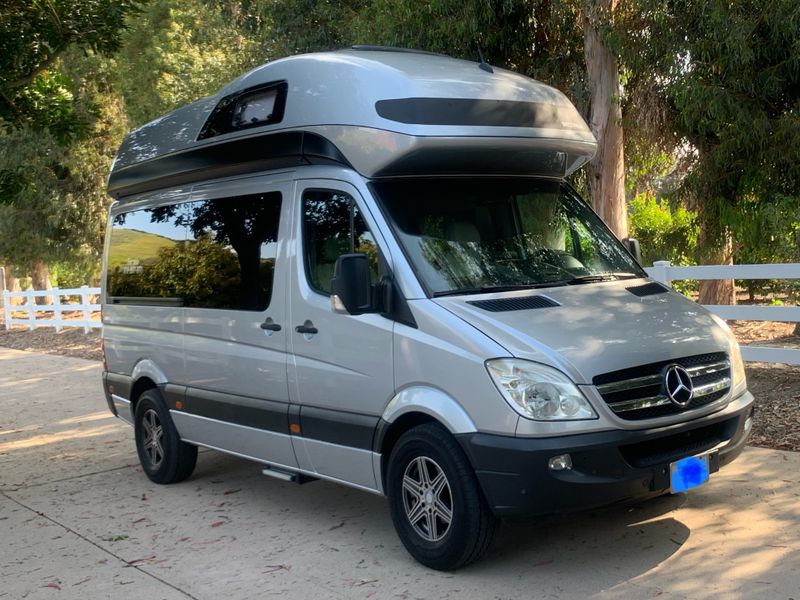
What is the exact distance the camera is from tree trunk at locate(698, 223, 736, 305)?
527 inches

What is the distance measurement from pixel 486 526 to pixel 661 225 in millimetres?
13663

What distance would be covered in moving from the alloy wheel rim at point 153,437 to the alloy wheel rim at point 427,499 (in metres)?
3.18

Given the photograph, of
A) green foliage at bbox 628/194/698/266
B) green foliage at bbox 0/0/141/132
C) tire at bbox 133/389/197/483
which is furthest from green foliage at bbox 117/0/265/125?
tire at bbox 133/389/197/483

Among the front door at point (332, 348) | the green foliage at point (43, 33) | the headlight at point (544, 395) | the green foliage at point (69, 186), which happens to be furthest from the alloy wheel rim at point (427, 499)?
the green foliage at point (69, 186)

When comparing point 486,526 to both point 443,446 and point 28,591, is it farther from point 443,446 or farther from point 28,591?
point 28,591

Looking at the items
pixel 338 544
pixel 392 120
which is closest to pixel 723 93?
pixel 392 120

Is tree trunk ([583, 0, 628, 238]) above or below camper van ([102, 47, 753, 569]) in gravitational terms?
above

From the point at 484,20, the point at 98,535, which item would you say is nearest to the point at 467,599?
the point at 98,535

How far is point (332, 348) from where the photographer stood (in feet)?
19.6

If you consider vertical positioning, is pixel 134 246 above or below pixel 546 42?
below

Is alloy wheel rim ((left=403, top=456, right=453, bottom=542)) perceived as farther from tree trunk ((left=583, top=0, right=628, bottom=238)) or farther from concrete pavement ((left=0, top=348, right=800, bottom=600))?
tree trunk ((left=583, top=0, right=628, bottom=238))

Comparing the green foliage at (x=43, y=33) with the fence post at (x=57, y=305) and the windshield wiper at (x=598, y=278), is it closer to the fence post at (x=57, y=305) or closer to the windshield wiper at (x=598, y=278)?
the windshield wiper at (x=598, y=278)

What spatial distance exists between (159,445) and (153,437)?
129 mm

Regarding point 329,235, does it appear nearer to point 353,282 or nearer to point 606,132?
point 353,282
